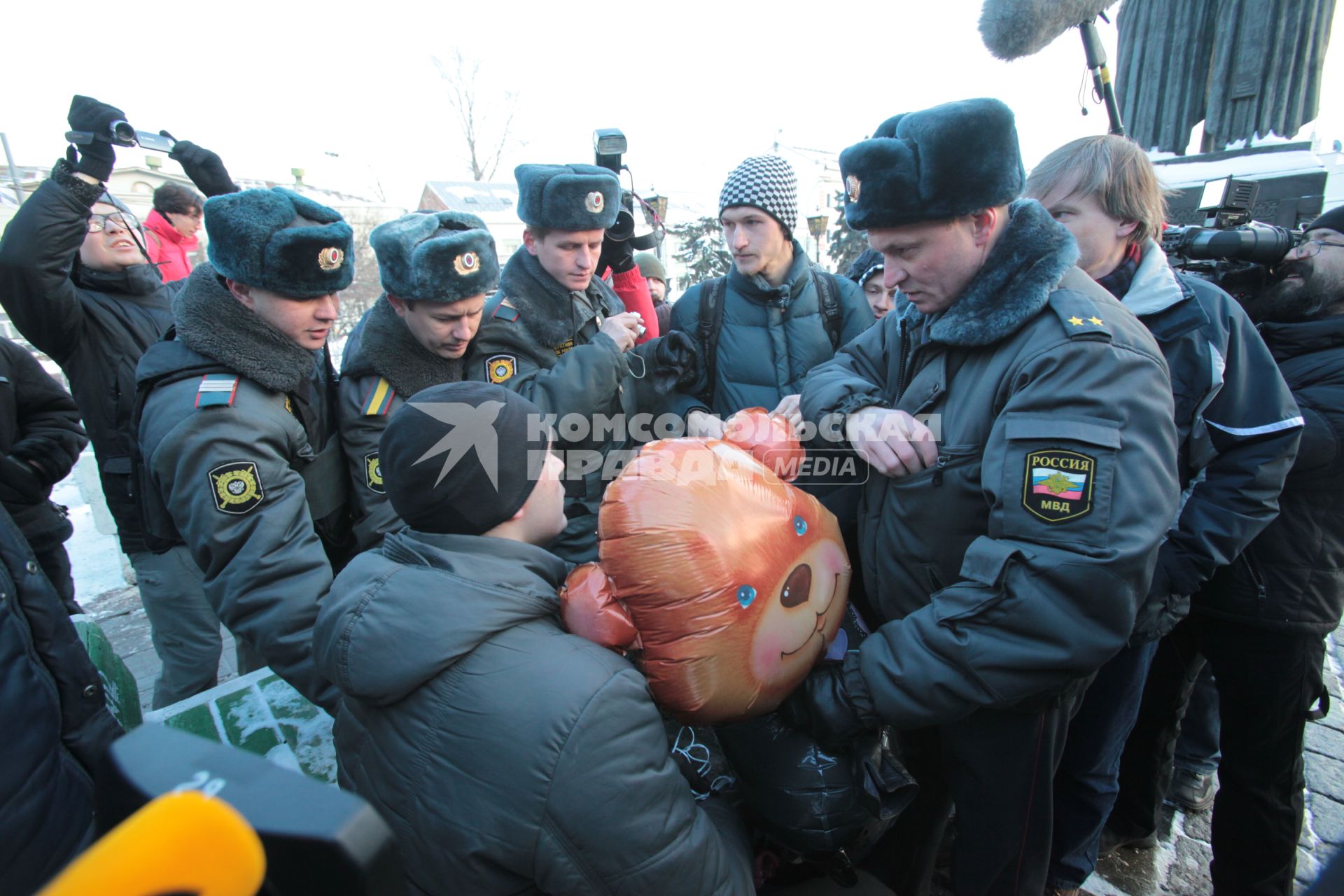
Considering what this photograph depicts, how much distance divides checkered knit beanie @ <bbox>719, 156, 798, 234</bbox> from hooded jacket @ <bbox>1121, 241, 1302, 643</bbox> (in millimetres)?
1370

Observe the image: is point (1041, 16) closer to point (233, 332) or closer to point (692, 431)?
point (692, 431)

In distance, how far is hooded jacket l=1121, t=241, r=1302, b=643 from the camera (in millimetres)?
1859

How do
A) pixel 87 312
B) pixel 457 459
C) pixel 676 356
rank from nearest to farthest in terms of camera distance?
pixel 457 459, pixel 676 356, pixel 87 312

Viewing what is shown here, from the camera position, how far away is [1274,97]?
515 centimetres

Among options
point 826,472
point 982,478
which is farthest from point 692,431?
point 982,478

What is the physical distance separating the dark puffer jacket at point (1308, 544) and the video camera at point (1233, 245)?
333 millimetres

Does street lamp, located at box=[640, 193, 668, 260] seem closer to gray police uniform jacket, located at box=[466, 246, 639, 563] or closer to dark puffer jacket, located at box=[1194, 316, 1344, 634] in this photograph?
gray police uniform jacket, located at box=[466, 246, 639, 563]

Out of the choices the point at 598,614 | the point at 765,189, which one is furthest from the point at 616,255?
the point at 598,614

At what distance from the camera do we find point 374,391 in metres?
2.21

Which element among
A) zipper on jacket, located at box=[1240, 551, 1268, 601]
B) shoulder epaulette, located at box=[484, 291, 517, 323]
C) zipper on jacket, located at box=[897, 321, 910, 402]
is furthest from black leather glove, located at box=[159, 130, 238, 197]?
zipper on jacket, located at box=[1240, 551, 1268, 601]

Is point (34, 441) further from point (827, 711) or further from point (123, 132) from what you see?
point (827, 711)

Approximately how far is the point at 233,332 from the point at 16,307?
1.82 meters

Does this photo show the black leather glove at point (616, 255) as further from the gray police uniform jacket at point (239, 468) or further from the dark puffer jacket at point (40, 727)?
the dark puffer jacket at point (40, 727)

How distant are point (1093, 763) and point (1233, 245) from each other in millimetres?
1899
